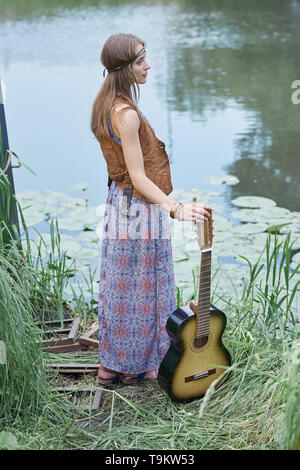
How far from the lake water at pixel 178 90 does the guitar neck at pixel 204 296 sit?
195 cm

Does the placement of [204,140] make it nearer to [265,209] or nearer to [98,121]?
[265,209]

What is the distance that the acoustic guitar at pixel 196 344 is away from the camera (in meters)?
1.78

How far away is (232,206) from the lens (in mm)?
3635

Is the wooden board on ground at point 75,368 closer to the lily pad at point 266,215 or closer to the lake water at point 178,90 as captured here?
the lily pad at point 266,215

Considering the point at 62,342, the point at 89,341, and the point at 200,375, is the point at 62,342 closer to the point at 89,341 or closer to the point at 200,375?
the point at 89,341

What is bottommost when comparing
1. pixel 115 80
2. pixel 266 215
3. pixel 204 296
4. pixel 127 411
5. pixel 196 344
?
pixel 127 411

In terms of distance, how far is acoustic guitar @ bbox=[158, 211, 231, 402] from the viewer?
1.78m

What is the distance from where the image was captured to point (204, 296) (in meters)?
1.79

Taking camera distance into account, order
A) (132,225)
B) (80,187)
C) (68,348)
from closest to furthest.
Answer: (132,225), (68,348), (80,187)

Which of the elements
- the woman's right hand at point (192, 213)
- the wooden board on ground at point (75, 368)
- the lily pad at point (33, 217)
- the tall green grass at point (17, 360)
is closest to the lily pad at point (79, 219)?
the lily pad at point (33, 217)

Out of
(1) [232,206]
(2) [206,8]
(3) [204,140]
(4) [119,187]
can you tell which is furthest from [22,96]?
(2) [206,8]

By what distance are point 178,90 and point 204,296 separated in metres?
4.38

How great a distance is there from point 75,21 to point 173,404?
7.92 m

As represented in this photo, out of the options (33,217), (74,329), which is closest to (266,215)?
(33,217)
